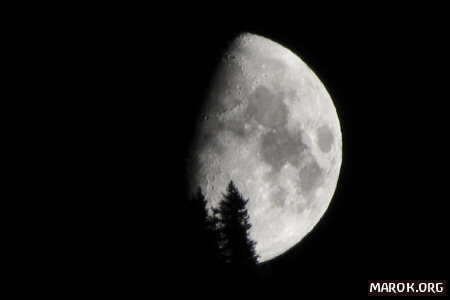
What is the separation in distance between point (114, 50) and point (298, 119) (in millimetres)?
4791

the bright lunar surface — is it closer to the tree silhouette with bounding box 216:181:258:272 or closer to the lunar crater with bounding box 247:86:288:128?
the lunar crater with bounding box 247:86:288:128

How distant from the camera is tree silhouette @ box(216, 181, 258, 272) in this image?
502 inches

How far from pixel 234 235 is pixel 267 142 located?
2379 millimetres

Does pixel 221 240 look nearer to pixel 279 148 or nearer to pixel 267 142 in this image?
pixel 267 142

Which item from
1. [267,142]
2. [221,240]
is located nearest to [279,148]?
[267,142]

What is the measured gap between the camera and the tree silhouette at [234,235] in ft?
41.8

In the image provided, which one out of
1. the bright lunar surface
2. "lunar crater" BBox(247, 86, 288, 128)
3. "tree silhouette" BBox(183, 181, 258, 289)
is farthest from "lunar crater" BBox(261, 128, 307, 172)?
"tree silhouette" BBox(183, 181, 258, 289)

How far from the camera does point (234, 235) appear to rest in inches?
506

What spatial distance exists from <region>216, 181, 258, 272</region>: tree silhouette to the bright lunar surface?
1.42ft

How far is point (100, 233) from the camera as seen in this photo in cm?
1218

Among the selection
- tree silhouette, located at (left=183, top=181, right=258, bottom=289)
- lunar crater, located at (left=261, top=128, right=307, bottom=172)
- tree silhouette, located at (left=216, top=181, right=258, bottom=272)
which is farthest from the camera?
lunar crater, located at (left=261, top=128, right=307, bottom=172)

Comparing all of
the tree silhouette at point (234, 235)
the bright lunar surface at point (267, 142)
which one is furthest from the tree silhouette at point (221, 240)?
the bright lunar surface at point (267, 142)

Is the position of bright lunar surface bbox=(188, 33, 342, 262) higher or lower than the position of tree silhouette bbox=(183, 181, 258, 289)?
higher

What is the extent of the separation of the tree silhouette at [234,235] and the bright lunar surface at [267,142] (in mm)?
432
